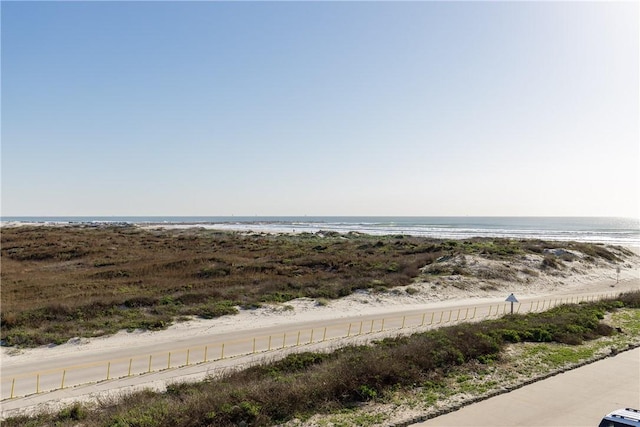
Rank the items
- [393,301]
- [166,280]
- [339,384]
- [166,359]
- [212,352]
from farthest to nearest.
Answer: [166,280], [393,301], [212,352], [166,359], [339,384]

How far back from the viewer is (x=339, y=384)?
15.8 meters

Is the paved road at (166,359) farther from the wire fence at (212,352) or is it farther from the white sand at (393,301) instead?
the white sand at (393,301)

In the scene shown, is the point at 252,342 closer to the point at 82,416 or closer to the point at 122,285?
the point at 82,416

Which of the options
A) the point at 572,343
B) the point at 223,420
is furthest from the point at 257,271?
the point at 223,420

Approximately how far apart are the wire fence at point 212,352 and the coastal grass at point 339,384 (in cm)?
447

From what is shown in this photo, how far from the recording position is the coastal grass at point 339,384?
13477 mm

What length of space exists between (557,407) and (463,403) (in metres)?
3.46

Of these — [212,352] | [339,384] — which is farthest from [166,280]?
[339,384]

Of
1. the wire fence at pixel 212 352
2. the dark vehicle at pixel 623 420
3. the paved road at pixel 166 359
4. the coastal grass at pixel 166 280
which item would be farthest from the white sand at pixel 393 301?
the dark vehicle at pixel 623 420

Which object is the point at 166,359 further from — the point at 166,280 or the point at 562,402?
the point at 166,280

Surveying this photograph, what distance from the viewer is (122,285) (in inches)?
1646

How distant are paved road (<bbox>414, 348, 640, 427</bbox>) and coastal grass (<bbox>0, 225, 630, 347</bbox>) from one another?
73.2 feet

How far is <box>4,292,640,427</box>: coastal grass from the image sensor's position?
44.2 feet

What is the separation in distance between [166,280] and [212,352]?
22511mm
